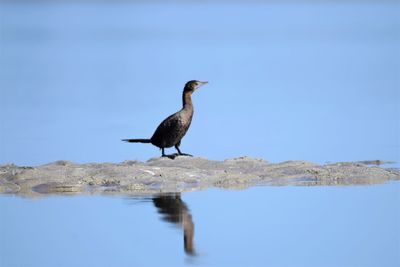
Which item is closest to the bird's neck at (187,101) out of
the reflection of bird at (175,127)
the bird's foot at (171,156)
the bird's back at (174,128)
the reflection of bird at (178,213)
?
the reflection of bird at (175,127)

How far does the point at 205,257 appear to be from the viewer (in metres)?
10.8

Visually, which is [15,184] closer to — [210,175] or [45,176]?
[45,176]

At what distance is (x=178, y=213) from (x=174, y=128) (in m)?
4.90

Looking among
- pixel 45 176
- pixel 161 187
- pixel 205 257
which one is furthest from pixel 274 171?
pixel 205 257

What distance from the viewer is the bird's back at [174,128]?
1777cm

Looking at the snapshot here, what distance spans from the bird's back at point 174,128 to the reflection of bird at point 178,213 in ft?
11.2

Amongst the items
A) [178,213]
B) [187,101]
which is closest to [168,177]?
[178,213]

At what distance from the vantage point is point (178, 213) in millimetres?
12977

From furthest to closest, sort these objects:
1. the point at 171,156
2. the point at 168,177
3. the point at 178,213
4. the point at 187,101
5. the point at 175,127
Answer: the point at 187,101 < the point at 175,127 < the point at 171,156 < the point at 168,177 < the point at 178,213

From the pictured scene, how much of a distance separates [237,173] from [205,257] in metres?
5.43

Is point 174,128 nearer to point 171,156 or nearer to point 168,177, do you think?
point 171,156

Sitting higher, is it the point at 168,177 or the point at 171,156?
the point at 171,156

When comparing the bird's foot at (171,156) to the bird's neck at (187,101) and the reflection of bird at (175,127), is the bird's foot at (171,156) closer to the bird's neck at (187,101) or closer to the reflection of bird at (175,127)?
the reflection of bird at (175,127)

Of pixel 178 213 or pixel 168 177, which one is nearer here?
pixel 178 213
